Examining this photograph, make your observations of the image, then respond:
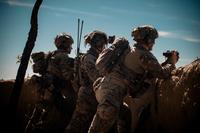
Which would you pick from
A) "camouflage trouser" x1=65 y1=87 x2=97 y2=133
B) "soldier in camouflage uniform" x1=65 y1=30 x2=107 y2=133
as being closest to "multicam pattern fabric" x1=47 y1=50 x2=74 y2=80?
"soldier in camouflage uniform" x1=65 y1=30 x2=107 y2=133

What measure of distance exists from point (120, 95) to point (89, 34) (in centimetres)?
219

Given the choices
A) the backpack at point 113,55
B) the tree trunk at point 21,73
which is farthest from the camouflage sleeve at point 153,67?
the tree trunk at point 21,73

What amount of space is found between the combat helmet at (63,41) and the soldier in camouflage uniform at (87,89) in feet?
2.83

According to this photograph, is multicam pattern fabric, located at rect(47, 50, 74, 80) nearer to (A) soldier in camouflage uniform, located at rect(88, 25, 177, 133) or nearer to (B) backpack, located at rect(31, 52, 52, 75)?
(B) backpack, located at rect(31, 52, 52, 75)

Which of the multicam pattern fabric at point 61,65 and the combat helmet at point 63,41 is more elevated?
the combat helmet at point 63,41

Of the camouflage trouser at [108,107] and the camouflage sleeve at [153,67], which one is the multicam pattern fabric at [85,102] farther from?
the camouflage sleeve at [153,67]

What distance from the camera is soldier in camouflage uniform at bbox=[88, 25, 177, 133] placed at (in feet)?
15.5

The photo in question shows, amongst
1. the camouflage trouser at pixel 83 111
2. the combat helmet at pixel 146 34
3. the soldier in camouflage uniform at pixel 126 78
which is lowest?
the camouflage trouser at pixel 83 111

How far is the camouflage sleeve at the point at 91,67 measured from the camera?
6004 millimetres

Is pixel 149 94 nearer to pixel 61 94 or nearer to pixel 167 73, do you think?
pixel 167 73

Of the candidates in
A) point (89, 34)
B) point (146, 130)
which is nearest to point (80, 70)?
point (89, 34)

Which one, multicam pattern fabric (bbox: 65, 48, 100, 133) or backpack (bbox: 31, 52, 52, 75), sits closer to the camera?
multicam pattern fabric (bbox: 65, 48, 100, 133)

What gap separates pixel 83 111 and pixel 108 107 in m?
1.53

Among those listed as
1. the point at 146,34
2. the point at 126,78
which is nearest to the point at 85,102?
the point at 126,78
